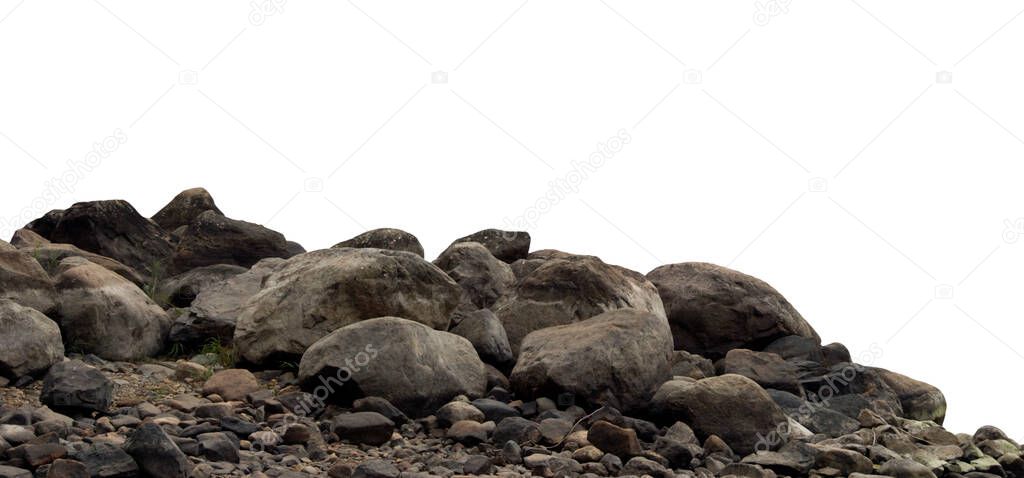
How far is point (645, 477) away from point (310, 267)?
5104 mm

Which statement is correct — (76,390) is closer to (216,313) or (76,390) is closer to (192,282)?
(216,313)

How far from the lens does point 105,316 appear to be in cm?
1234

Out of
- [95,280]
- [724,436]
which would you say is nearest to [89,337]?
[95,280]

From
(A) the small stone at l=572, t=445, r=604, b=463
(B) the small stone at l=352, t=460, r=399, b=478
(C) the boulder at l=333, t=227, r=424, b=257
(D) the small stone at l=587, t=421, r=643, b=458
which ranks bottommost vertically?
(B) the small stone at l=352, t=460, r=399, b=478

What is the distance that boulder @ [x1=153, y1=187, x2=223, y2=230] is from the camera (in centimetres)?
1830

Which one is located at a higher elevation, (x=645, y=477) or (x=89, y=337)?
(x=89, y=337)

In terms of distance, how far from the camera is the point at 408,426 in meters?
10.5

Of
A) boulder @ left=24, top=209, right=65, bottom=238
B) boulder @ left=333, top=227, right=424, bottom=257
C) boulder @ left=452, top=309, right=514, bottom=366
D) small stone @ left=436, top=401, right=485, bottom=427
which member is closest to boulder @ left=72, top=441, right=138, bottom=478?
small stone @ left=436, top=401, right=485, bottom=427

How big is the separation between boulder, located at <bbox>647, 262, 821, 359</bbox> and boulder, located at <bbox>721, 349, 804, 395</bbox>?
117cm

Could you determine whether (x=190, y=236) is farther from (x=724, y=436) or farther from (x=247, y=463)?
(x=724, y=436)

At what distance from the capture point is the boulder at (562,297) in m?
13.3

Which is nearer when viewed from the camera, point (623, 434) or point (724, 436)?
point (623, 434)

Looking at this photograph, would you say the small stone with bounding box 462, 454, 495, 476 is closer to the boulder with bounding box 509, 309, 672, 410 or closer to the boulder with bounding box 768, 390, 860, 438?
the boulder with bounding box 509, 309, 672, 410

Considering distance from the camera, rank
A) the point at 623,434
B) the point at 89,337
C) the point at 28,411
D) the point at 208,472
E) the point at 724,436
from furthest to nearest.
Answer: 1. the point at 89,337
2. the point at 724,436
3. the point at 623,434
4. the point at 28,411
5. the point at 208,472
